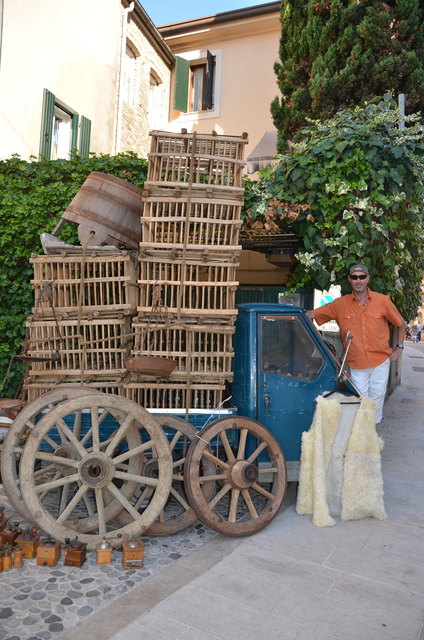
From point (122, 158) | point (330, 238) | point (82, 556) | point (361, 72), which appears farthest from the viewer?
point (361, 72)

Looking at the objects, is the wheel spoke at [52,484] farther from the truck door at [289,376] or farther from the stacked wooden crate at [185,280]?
the truck door at [289,376]

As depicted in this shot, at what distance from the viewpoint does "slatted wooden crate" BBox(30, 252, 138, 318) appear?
3963 millimetres

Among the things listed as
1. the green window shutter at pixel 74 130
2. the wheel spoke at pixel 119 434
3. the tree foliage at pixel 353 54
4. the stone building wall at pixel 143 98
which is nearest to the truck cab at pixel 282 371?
the wheel spoke at pixel 119 434

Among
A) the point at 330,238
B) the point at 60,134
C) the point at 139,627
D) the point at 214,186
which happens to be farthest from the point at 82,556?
the point at 60,134

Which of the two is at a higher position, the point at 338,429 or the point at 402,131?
the point at 402,131

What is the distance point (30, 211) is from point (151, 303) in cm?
245

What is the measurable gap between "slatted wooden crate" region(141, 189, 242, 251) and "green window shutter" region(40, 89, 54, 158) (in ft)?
20.8

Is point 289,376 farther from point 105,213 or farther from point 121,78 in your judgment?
point 121,78

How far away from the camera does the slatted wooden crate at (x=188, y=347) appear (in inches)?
153

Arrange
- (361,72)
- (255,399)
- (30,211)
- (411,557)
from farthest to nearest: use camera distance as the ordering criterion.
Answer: (361,72), (30,211), (255,399), (411,557)

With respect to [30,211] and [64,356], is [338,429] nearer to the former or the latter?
[64,356]

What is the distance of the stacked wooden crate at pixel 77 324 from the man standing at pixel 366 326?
6.02 ft

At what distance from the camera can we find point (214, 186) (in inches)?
161

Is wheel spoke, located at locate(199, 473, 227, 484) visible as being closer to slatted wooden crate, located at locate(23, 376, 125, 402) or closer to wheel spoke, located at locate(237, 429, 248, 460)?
wheel spoke, located at locate(237, 429, 248, 460)
